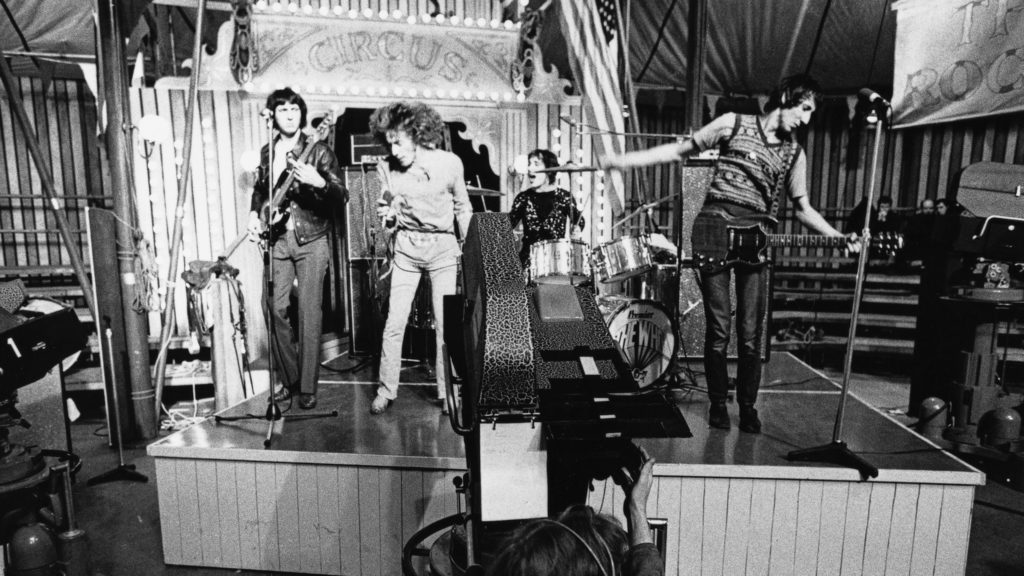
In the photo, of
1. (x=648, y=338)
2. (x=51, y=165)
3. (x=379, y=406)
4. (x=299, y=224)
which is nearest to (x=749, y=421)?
(x=648, y=338)

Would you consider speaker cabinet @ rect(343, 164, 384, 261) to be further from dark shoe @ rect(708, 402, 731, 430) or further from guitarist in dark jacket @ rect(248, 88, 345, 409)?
dark shoe @ rect(708, 402, 731, 430)

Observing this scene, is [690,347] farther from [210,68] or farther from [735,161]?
[210,68]

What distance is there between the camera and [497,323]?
1362 mm

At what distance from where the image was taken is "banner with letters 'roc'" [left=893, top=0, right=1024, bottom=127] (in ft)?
22.6

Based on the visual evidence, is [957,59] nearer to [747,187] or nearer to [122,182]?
[747,187]

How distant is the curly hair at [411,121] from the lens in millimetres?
3639

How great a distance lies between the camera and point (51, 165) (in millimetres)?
9688

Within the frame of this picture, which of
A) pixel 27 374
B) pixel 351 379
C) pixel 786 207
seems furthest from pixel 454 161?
pixel 786 207

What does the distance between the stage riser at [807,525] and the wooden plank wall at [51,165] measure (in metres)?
10.3

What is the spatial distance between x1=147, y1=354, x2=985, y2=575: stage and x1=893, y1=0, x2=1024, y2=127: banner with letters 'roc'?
239 inches

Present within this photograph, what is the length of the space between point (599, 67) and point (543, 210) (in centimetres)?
184

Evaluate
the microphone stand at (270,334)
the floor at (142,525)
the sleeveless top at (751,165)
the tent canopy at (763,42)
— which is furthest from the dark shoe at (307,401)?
the tent canopy at (763,42)

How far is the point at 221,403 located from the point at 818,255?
10.2m

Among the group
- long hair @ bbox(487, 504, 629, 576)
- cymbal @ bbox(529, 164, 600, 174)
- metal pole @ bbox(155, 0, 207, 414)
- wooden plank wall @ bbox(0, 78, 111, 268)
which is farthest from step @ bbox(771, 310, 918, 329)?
wooden plank wall @ bbox(0, 78, 111, 268)
